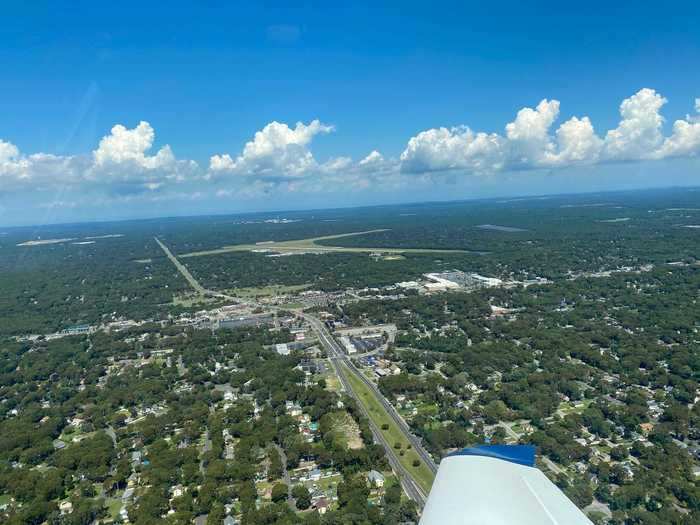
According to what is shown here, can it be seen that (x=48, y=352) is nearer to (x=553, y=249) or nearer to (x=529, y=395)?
(x=529, y=395)

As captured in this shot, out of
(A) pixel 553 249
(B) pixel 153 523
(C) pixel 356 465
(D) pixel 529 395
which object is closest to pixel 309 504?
(C) pixel 356 465

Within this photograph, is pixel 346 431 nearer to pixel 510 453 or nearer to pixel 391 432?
pixel 391 432

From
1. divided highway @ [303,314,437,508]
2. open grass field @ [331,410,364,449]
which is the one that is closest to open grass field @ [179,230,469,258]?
divided highway @ [303,314,437,508]

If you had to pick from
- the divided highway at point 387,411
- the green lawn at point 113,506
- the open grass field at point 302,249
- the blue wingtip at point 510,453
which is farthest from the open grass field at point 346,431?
the open grass field at point 302,249

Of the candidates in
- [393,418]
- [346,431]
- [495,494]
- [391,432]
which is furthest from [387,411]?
[495,494]

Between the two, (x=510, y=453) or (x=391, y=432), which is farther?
(x=391, y=432)

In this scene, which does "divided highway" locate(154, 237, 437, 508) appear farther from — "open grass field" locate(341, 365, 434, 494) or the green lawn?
the green lawn

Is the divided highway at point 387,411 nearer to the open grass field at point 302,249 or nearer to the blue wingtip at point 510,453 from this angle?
the blue wingtip at point 510,453
